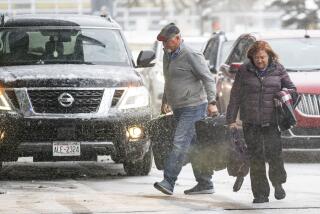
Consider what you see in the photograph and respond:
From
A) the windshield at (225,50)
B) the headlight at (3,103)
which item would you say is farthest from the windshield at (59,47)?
the windshield at (225,50)

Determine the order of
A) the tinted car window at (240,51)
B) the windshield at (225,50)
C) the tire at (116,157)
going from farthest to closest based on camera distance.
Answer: the windshield at (225,50)
the tinted car window at (240,51)
the tire at (116,157)

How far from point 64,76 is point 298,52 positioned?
186 inches

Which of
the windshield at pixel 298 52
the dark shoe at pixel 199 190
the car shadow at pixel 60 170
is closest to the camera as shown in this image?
the dark shoe at pixel 199 190

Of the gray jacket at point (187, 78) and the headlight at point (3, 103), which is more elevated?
the gray jacket at point (187, 78)

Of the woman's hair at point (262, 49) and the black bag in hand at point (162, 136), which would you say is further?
the black bag in hand at point (162, 136)

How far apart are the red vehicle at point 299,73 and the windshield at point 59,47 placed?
1.69m

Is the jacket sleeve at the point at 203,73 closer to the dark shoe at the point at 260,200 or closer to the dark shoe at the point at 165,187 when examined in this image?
the dark shoe at the point at 165,187

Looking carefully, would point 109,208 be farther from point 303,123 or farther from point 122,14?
point 122,14

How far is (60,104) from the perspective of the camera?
43.9 ft

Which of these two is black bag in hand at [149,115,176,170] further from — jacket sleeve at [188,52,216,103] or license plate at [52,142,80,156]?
license plate at [52,142,80,156]

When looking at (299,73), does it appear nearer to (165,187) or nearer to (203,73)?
(203,73)

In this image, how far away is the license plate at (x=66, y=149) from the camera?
43.5ft

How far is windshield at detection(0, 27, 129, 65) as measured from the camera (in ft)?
47.0

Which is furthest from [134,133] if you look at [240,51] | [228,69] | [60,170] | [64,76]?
[240,51]
